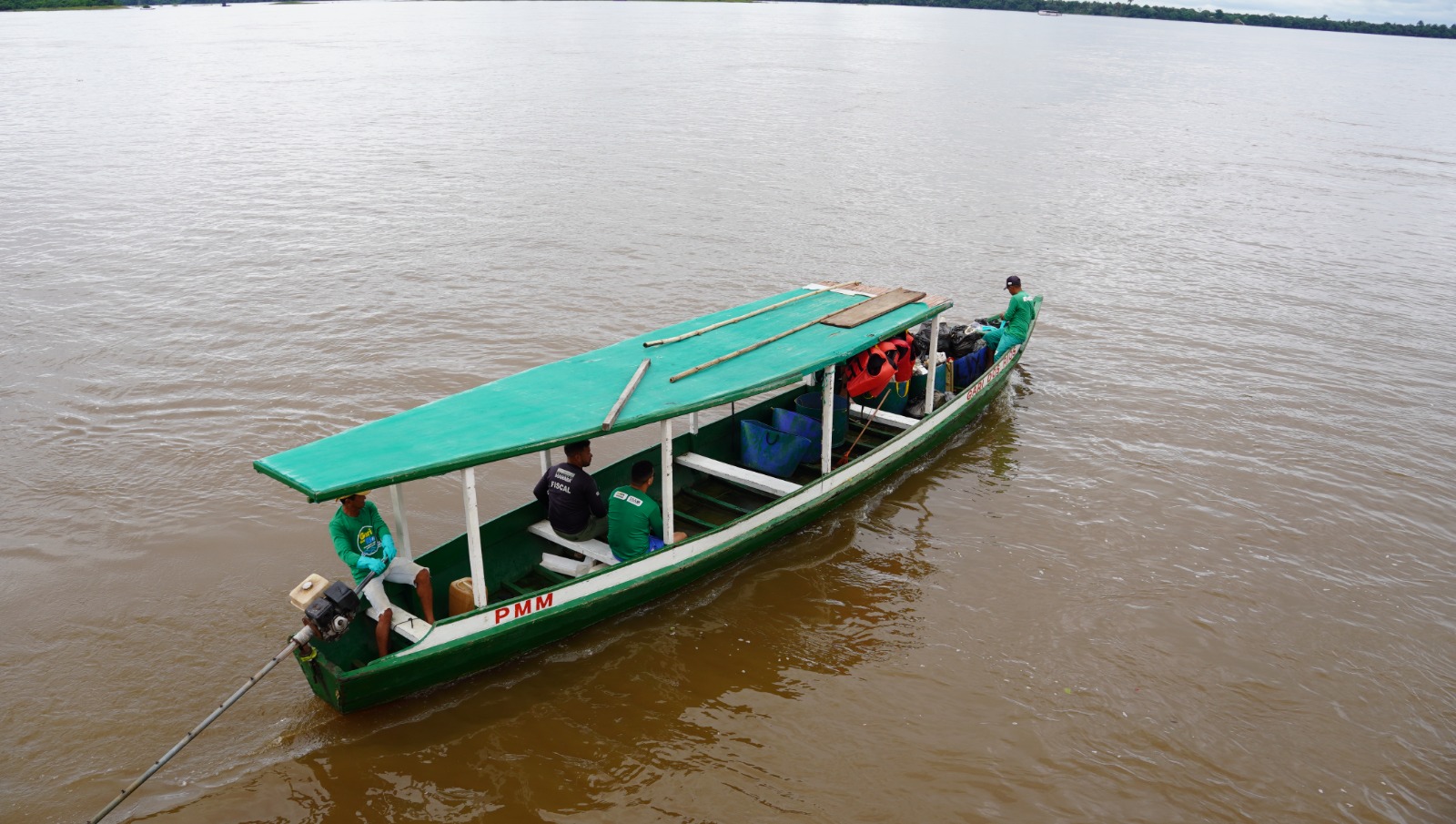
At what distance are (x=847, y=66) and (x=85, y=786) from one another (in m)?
60.8

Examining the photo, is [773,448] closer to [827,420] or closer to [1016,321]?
[827,420]

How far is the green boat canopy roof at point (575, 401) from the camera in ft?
22.2

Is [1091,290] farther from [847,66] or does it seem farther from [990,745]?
[847,66]

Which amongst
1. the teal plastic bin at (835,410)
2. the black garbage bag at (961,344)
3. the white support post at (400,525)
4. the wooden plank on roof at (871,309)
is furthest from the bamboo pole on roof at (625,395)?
the black garbage bag at (961,344)

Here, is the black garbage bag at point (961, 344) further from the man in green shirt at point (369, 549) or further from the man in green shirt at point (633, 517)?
the man in green shirt at point (369, 549)

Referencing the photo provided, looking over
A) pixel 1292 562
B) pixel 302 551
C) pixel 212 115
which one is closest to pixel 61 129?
pixel 212 115

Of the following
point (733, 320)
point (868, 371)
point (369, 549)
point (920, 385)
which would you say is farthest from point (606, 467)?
point (920, 385)

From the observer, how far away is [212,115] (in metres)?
35.0

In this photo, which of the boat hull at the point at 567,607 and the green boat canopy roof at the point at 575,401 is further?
the boat hull at the point at 567,607

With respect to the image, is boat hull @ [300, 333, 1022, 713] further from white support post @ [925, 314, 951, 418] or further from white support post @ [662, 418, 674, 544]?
white support post @ [925, 314, 951, 418]

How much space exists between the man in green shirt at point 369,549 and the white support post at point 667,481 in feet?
7.48

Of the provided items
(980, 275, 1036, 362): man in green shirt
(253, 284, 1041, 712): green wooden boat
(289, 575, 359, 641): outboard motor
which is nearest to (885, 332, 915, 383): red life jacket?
(253, 284, 1041, 712): green wooden boat

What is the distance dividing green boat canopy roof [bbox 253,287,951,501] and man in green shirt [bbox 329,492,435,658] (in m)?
0.51

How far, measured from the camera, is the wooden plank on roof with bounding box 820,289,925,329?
10578 millimetres
